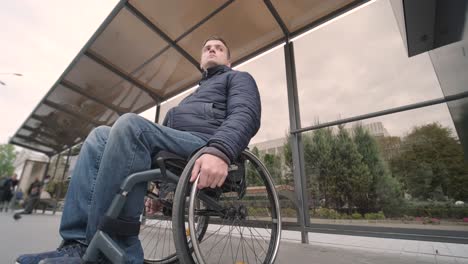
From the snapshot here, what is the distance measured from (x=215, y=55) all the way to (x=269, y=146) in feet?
5.29

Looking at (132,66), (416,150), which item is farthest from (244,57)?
(416,150)

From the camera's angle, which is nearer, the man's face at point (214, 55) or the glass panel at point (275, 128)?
the man's face at point (214, 55)

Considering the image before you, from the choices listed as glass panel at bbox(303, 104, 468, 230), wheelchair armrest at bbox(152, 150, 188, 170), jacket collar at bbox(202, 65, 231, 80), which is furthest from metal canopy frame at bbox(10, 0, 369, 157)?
wheelchair armrest at bbox(152, 150, 188, 170)

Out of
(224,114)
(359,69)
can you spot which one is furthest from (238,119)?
(359,69)

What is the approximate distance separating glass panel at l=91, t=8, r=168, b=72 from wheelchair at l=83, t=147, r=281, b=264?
2410 mm

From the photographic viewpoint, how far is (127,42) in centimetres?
320

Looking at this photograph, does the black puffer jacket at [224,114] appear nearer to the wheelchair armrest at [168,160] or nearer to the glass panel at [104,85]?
the wheelchair armrest at [168,160]

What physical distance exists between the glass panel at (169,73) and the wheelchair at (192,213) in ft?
7.76

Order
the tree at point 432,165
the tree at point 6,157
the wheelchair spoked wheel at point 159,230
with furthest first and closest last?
the tree at point 6,157 → the tree at point 432,165 → the wheelchair spoked wheel at point 159,230

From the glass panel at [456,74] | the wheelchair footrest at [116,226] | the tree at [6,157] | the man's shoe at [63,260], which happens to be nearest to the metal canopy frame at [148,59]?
the glass panel at [456,74]

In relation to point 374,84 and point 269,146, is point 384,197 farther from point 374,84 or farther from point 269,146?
point 269,146

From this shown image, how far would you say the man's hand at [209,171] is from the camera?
32.9 inches

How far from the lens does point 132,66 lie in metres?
3.65

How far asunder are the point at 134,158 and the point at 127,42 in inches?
115
